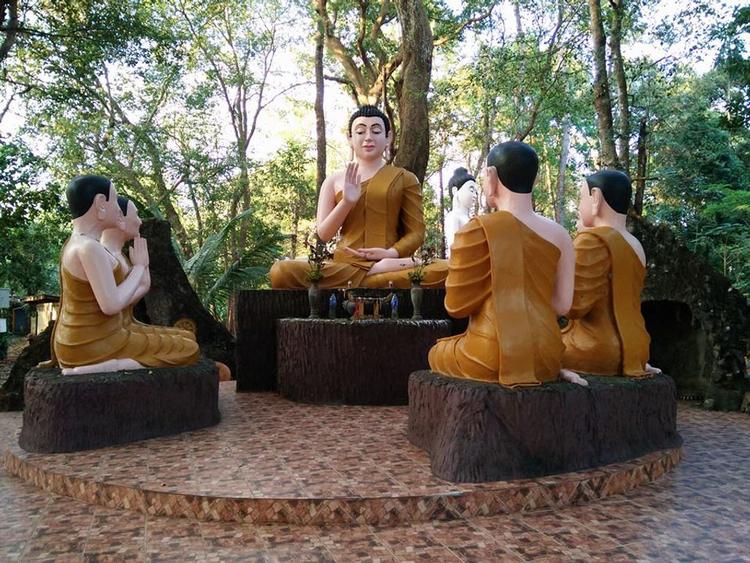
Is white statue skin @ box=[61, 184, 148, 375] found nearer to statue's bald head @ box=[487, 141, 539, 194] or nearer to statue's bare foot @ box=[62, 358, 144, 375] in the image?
statue's bare foot @ box=[62, 358, 144, 375]

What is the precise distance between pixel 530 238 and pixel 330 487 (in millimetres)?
1627

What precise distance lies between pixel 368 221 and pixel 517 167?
3.29 meters

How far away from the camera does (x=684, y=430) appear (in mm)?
4875

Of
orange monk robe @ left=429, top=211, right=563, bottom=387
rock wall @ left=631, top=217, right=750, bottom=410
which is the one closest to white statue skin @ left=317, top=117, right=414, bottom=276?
rock wall @ left=631, top=217, right=750, bottom=410

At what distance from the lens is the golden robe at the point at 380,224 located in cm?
632

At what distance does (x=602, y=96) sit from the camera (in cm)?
870

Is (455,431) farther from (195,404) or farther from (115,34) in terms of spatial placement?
(115,34)

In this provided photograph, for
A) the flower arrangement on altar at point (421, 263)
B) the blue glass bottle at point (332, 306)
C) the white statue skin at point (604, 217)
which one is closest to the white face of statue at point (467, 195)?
the flower arrangement on altar at point (421, 263)

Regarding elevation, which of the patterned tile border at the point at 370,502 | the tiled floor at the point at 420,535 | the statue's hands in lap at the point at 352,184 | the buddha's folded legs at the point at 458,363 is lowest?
the tiled floor at the point at 420,535

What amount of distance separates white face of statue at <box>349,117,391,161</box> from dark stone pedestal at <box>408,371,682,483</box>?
141 inches

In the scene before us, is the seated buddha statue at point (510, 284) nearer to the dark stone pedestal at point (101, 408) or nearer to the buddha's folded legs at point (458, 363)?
the buddha's folded legs at point (458, 363)

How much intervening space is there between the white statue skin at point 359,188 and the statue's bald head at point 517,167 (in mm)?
2743

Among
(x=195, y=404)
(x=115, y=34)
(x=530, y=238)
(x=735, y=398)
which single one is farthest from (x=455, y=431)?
(x=115, y=34)

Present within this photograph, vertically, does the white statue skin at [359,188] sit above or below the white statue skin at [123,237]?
above
